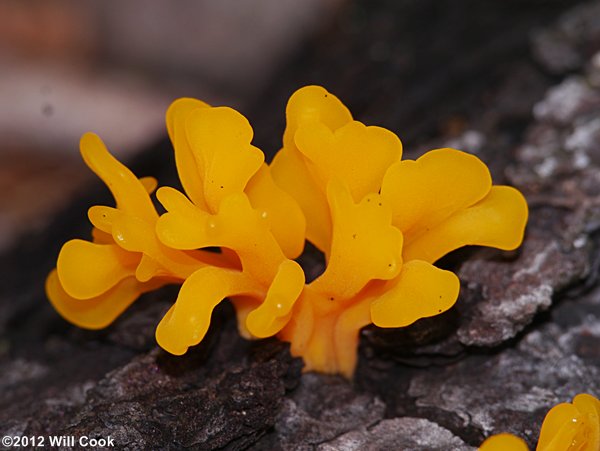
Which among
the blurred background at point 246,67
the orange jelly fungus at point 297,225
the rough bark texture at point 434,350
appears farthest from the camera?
the blurred background at point 246,67

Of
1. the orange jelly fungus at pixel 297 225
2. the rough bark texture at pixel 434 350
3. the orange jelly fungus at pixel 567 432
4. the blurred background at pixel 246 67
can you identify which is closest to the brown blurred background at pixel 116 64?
the blurred background at pixel 246 67

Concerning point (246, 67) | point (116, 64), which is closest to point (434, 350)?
point (246, 67)

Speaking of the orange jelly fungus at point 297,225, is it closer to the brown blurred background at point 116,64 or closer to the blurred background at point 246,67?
the blurred background at point 246,67

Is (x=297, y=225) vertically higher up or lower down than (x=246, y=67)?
higher up

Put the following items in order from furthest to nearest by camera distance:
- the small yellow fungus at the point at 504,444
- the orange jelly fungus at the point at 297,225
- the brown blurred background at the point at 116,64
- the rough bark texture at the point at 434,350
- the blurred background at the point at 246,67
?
1. the brown blurred background at the point at 116,64
2. the blurred background at the point at 246,67
3. the rough bark texture at the point at 434,350
4. the orange jelly fungus at the point at 297,225
5. the small yellow fungus at the point at 504,444

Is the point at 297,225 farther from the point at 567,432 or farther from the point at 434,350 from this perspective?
the point at 567,432

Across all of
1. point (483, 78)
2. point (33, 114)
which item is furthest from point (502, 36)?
point (33, 114)

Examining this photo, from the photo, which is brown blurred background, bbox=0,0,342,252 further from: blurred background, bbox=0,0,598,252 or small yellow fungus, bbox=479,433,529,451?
small yellow fungus, bbox=479,433,529,451
